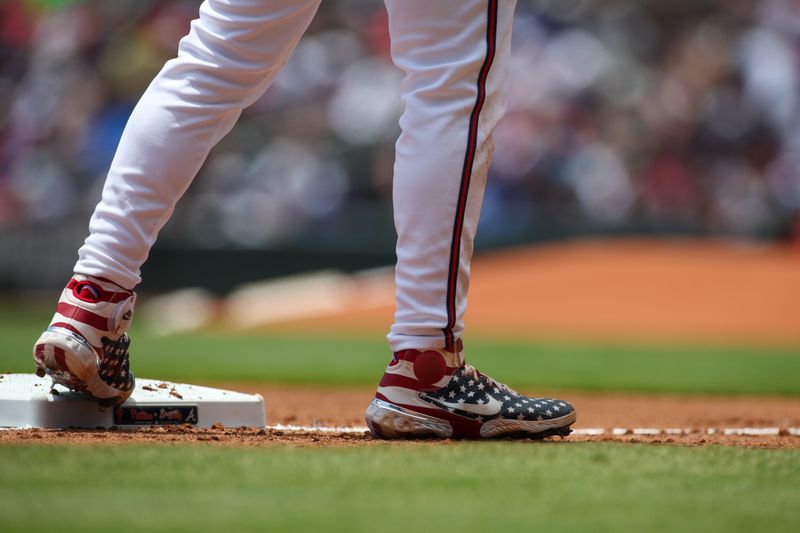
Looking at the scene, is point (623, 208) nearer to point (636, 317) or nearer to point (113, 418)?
point (636, 317)

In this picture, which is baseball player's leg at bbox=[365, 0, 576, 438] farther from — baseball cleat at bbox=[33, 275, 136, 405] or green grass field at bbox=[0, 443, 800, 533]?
baseball cleat at bbox=[33, 275, 136, 405]

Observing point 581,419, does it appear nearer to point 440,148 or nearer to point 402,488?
point 440,148

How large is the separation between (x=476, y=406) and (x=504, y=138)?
316 inches

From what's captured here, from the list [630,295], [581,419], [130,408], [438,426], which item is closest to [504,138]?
[630,295]

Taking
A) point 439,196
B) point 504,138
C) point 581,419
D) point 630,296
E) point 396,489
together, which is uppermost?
point 504,138

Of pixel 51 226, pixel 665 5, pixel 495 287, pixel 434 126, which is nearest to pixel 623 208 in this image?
pixel 495 287

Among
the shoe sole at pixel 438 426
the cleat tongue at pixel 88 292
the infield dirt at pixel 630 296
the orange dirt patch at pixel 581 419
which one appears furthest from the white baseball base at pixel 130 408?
the infield dirt at pixel 630 296

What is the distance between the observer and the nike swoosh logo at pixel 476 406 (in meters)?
1.86

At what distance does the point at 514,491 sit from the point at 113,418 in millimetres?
966

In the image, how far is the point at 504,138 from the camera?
32.0 feet

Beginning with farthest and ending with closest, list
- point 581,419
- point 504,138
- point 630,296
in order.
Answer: point 504,138 < point 630,296 < point 581,419

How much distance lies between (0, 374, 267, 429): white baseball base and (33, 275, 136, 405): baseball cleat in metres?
0.08

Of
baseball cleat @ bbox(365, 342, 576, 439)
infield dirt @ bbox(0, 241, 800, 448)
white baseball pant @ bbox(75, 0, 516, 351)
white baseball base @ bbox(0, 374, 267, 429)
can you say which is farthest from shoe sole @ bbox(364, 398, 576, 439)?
infield dirt @ bbox(0, 241, 800, 448)

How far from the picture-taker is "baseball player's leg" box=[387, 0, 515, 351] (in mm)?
1836
